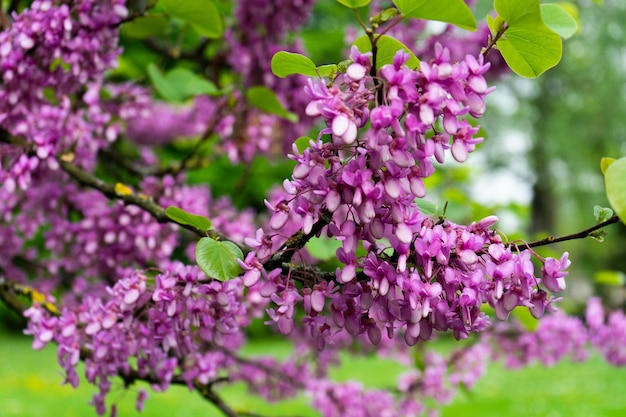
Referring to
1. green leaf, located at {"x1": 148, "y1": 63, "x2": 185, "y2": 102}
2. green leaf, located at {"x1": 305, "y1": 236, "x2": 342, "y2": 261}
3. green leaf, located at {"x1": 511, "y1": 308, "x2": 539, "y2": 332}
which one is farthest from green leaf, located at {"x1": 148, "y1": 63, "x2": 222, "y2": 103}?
green leaf, located at {"x1": 511, "y1": 308, "x2": 539, "y2": 332}

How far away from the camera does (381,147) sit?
3.22ft

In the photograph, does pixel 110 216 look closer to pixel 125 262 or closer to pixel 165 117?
pixel 125 262

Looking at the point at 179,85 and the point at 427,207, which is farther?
the point at 179,85

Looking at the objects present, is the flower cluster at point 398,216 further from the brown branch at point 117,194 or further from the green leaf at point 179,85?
the green leaf at point 179,85

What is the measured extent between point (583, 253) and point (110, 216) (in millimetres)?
27024

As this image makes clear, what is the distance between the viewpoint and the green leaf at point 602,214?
1107 millimetres

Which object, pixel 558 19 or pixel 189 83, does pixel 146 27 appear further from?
pixel 558 19

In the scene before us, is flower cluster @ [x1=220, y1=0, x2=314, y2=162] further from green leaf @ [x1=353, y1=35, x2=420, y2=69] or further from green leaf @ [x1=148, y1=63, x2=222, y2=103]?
green leaf @ [x1=353, y1=35, x2=420, y2=69]

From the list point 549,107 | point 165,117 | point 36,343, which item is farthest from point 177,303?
point 549,107

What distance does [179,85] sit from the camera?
2.44m

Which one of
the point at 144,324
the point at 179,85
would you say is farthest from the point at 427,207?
the point at 179,85

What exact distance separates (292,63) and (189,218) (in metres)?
0.37

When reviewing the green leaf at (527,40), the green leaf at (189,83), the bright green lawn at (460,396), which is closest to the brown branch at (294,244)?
the green leaf at (527,40)

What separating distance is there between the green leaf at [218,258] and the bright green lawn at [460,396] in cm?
278
